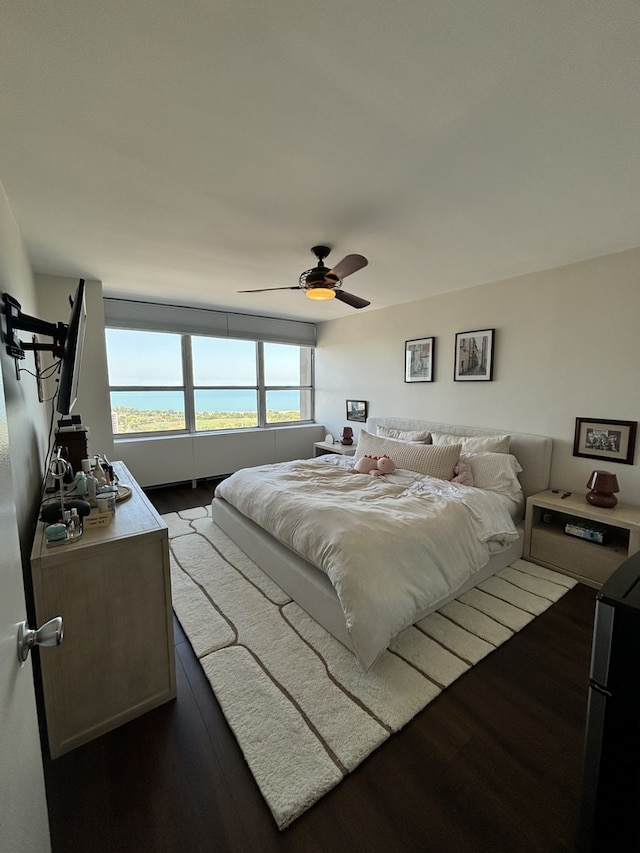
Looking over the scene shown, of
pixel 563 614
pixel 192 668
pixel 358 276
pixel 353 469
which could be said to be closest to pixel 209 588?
pixel 192 668

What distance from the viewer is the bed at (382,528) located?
182cm

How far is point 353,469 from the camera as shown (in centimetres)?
339

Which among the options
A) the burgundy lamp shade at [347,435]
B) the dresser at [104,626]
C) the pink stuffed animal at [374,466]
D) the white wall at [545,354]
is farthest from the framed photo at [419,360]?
the dresser at [104,626]

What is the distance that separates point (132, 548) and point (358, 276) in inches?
115

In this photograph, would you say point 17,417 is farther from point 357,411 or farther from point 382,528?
point 357,411

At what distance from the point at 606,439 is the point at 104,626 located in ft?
11.6

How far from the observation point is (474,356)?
12.0ft

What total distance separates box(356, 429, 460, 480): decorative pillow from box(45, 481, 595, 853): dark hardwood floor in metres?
1.65

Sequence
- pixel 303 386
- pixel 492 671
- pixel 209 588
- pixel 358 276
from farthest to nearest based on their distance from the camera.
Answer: pixel 303 386 → pixel 358 276 → pixel 209 588 → pixel 492 671

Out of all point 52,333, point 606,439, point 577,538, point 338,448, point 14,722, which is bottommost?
point 577,538

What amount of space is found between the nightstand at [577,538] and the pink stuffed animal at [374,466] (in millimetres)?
1176

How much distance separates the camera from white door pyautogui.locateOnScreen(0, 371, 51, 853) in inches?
21.9

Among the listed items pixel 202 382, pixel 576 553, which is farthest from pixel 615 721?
pixel 202 382

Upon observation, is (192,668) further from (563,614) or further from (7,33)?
(7,33)
